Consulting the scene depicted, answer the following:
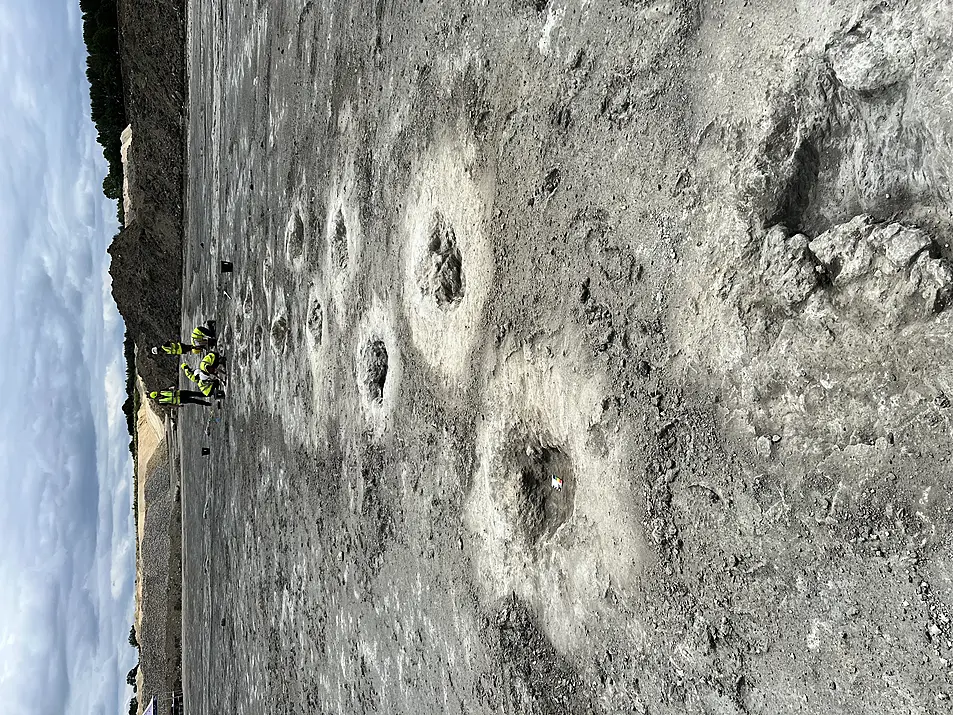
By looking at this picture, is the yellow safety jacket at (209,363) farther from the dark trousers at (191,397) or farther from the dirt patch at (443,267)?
the dirt patch at (443,267)

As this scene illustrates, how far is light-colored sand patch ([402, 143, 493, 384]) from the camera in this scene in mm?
3260

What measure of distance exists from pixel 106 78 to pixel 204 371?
12778 millimetres

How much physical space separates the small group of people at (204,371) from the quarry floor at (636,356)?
3.38 m

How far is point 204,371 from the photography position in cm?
777

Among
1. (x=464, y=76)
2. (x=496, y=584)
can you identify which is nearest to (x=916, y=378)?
(x=496, y=584)

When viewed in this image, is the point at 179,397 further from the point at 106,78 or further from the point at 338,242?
the point at 106,78

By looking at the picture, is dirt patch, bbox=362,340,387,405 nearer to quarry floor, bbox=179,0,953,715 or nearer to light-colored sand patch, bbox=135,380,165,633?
quarry floor, bbox=179,0,953,715

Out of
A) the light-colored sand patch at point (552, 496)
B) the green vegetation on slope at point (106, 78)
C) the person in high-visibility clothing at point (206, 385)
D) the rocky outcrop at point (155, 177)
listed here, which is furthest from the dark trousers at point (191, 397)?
the green vegetation on slope at point (106, 78)

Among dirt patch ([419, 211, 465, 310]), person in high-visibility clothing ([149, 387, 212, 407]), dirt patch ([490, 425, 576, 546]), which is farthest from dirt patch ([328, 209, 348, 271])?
person in high-visibility clothing ([149, 387, 212, 407])

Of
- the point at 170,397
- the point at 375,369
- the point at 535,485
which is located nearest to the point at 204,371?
the point at 170,397

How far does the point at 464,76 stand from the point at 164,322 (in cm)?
921

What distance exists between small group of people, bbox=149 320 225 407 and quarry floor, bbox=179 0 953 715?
3.38 m

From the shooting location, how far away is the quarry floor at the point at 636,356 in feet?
5.92

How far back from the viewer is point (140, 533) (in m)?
15.9
